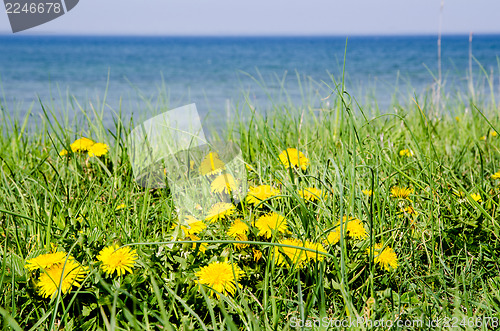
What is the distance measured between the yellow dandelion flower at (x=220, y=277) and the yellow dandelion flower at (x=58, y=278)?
0.27 meters

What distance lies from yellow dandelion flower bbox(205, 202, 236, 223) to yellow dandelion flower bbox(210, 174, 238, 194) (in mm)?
59

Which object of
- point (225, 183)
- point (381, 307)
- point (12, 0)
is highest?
point (12, 0)

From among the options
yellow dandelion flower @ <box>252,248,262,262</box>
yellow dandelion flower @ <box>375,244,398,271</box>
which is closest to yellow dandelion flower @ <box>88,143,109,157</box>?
yellow dandelion flower @ <box>252,248,262,262</box>

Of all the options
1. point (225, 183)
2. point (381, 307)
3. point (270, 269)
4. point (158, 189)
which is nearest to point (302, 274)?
point (270, 269)

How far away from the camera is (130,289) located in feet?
3.03

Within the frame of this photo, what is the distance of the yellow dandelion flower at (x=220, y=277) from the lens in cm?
92

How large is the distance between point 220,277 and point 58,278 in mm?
354

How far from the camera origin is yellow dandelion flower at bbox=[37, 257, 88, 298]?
0.89 m

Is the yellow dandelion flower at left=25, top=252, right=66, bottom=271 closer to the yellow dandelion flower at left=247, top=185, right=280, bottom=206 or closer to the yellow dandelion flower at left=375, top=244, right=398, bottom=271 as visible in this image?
the yellow dandelion flower at left=247, top=185, right=280, bottom=206

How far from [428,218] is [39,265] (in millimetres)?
1094

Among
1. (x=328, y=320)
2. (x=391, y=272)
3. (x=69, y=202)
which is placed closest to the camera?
(x=328, y=320)

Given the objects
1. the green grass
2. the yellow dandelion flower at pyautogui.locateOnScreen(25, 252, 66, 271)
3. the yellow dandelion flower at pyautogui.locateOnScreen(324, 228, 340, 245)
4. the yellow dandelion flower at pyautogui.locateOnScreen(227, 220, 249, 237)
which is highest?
the yellow dandelion flower at pyautogui.locateOnScreen(25, 252, 66, 271)

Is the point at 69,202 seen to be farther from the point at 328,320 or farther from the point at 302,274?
the point at 328,320

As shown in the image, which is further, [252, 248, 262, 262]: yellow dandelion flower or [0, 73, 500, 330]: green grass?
[252, 248, 262, 262]: yellow dandelion flower
